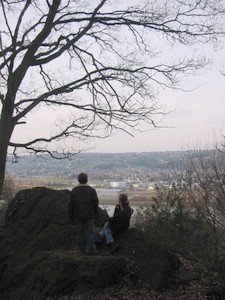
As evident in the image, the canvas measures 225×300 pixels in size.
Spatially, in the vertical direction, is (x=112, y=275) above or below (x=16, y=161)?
below

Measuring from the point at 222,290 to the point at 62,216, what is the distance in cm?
425

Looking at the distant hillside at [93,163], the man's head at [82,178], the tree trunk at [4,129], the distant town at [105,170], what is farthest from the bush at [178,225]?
the tree trunk at [4,129]

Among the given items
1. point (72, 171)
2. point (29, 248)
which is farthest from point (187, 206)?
point (72, 171)

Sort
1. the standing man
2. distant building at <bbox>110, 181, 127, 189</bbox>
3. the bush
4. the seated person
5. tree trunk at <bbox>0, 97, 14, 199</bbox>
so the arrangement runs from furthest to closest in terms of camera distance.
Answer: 1. distant building at <bbox>110, 181, 127, 189</bbox>
2. tree trunk at <bbox>0, 97, 14, 199</bbox>
3. the bush
4. the seated person
5. the standing man

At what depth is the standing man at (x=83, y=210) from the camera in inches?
368

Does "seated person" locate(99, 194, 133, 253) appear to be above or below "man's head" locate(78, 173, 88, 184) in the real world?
below

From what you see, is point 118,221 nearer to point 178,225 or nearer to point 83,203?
point 83,203

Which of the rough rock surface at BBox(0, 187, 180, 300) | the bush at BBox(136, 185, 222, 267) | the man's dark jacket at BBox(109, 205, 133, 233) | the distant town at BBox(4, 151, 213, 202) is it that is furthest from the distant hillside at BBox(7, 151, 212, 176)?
the man's dark jacket at BBox(109, 205, 133, 233)

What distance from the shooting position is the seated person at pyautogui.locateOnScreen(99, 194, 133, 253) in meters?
9.45

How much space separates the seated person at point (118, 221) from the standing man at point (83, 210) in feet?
1.11

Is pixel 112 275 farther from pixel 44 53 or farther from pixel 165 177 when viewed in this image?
pixel 44 53

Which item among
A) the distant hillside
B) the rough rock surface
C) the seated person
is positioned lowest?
the rough rock surface

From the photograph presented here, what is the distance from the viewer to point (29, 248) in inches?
395

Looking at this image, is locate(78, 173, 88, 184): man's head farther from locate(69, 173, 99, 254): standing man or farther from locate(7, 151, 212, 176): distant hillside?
locate(7, 151, 212, 176): distant hillside
